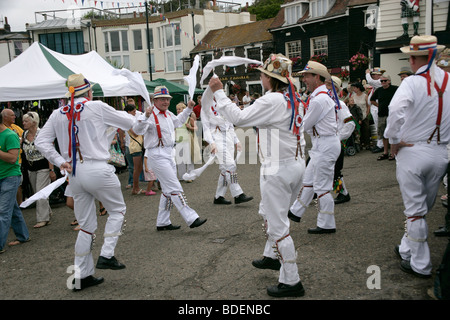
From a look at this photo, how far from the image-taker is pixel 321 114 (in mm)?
5543

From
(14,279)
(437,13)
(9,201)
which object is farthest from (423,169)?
(437,13)

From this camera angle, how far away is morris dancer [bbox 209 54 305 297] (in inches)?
146

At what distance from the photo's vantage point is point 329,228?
5.59 metres

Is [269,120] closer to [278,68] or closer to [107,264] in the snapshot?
[278,68]

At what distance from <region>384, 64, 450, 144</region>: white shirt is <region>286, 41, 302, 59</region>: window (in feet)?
102

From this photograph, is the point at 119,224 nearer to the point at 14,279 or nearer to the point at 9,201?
the point at 14,279

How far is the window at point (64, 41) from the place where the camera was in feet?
153

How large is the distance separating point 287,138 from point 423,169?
1.31 m

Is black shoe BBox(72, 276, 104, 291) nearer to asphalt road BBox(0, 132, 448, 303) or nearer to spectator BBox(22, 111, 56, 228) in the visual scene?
asphalt road BBox(0, 132, 448, 303)

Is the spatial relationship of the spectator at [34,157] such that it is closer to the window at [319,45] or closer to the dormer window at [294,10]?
the window at [319,45]

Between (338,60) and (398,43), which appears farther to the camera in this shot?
(338,60)

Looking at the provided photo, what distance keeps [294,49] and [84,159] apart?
31.9 metres

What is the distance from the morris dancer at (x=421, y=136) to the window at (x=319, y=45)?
96.4 feet

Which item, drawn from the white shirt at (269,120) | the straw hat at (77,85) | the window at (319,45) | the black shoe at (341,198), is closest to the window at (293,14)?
the window at (319,45)
